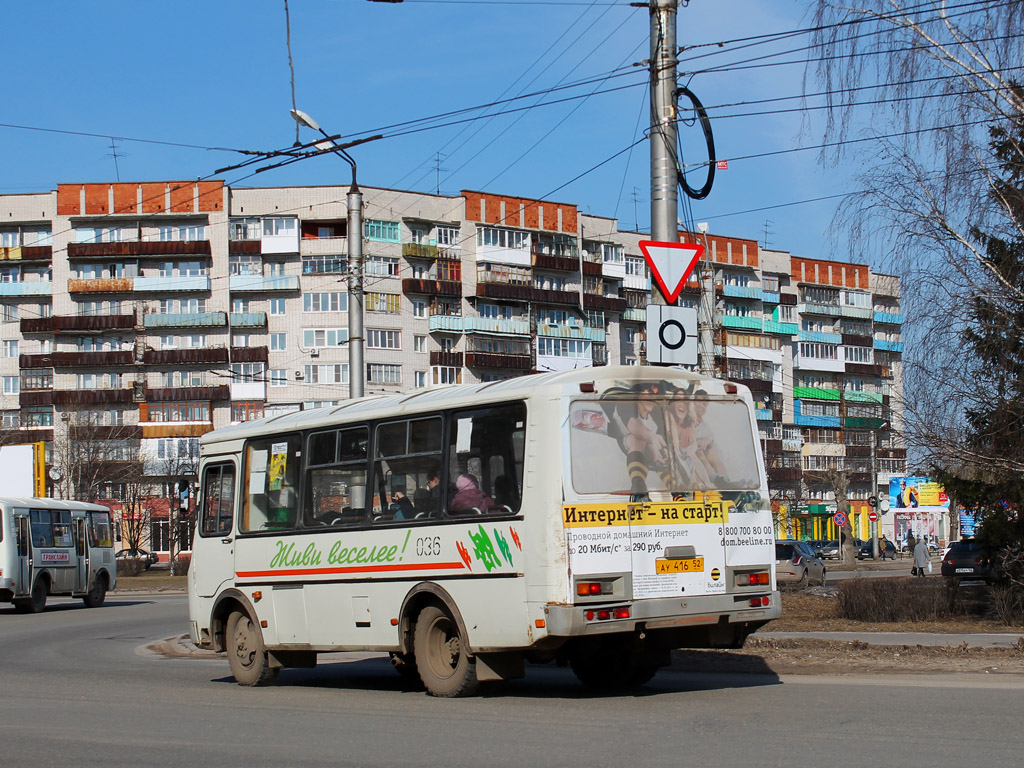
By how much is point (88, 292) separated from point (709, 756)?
85.5 m

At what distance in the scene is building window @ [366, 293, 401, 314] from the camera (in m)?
87.5

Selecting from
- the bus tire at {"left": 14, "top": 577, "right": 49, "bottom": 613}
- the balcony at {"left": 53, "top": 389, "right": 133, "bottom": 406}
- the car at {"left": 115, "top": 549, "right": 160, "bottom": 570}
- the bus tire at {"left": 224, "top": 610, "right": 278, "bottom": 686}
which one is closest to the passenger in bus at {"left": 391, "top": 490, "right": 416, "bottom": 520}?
the bus tire at {"left": 224, "top": 610, "right": 278, "bottom": 686}

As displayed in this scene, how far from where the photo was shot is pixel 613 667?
12.9 metres

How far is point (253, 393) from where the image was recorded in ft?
287

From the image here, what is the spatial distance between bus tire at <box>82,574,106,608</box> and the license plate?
2930cm

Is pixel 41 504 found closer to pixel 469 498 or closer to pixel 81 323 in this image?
pixel 469 498

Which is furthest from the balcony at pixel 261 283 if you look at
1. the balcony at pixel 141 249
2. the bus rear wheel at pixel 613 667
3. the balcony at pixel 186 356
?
the bus rear wheel at pixel 613 667

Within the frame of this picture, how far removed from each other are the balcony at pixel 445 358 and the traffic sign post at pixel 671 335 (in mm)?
73921

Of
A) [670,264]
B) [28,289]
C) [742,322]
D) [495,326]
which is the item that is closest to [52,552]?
[670,264]

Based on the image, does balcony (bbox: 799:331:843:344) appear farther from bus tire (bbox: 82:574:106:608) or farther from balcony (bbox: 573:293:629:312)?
bus tire (bbox: 82:574:106:608)

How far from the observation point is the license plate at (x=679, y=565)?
11422 mm

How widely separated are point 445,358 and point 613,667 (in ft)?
249

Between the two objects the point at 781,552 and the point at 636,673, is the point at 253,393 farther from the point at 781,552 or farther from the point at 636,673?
the point at 636,673

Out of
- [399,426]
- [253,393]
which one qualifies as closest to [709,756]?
[399,426]
